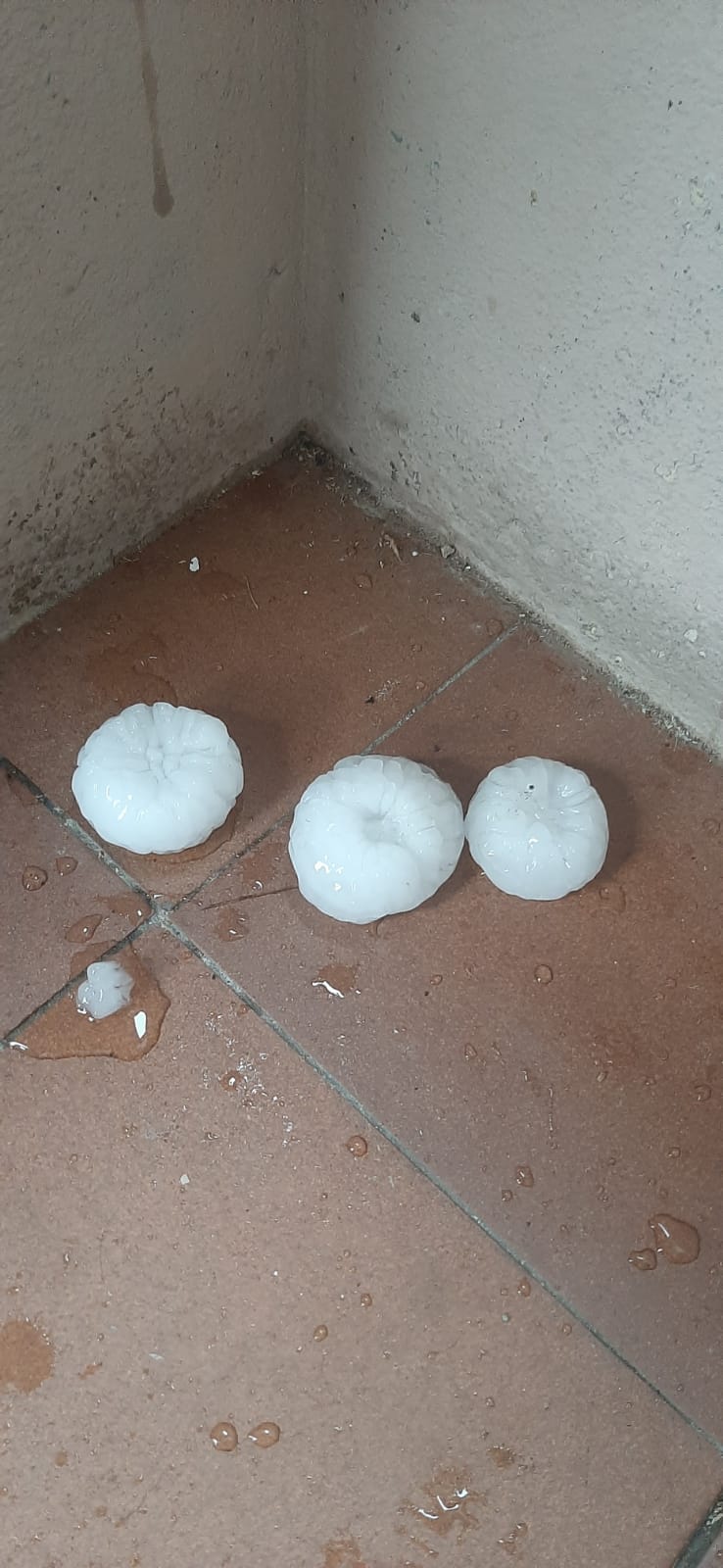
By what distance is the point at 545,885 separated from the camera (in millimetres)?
1541

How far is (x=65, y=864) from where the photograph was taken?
1.59m

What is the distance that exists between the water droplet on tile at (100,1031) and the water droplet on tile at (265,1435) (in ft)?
1.31

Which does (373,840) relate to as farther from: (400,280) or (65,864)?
(400,280)

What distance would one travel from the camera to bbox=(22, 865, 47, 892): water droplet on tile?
1573 mm

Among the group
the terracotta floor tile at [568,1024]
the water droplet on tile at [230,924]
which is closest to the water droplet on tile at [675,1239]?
the terracotta floor tile at [568,1024]

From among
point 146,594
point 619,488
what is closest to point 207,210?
point 146,594

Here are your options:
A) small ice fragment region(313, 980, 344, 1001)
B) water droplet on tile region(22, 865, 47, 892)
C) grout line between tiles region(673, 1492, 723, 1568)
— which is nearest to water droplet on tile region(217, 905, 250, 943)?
small ice fragment region(313, 980, 344, 1001)

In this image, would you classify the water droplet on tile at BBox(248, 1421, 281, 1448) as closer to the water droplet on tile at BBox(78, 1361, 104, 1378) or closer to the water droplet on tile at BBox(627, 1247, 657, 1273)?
the water droplet on tile at BBox(78, 1361, 104, 1378)

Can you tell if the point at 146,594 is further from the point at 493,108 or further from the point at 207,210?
the point at 493,108

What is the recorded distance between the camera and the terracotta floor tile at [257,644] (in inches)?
66.2

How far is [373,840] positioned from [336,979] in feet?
0.56

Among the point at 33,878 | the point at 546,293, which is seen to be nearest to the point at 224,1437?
the point at 33,878

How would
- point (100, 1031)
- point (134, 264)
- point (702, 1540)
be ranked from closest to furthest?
1. point (702, 1540)
2. point (100, 1031)
3. point (134, 264)

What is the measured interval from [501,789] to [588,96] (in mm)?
736
